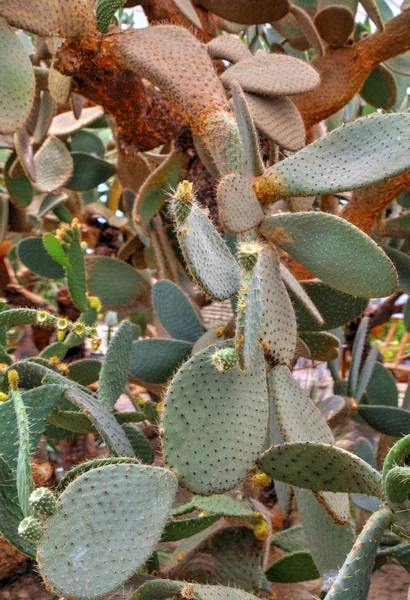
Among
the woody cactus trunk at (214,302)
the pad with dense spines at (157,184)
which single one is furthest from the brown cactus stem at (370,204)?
the pad with dense spines at (157,184)

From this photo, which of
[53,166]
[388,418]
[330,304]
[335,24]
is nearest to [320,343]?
[330,304]

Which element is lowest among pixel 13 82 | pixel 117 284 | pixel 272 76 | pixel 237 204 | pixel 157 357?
pixel 117 284

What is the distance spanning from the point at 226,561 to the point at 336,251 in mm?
638

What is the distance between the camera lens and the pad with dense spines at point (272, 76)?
1.45m

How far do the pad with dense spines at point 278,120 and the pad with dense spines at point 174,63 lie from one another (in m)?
0.10

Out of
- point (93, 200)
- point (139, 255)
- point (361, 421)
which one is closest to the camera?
point (361, 421)

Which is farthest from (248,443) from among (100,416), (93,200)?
(93,200)

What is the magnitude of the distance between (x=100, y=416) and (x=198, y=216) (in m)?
0.37

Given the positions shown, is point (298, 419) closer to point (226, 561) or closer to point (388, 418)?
point (226, 561)

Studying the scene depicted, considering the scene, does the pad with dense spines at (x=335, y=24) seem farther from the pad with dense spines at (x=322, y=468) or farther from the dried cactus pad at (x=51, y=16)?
the pad with dense spines at (x=322, y=468)

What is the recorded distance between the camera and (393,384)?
2033 mm

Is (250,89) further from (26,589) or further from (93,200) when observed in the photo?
(93,200)

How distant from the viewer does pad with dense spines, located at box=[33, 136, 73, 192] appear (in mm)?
2254

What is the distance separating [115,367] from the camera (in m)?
1.30
